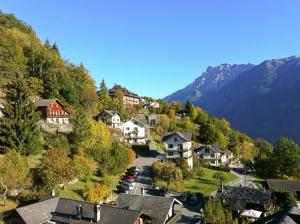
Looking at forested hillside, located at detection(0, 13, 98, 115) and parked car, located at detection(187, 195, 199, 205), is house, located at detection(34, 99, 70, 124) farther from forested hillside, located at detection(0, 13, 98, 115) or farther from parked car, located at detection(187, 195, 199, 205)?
parked car, located at detection(187, 195, 199, 205)

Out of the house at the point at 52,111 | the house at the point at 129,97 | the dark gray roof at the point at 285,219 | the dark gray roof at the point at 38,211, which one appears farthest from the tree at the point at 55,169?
the house at the point at 129,97

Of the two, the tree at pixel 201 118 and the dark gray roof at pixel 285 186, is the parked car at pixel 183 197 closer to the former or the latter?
the dark gray roof at pixel 285 186

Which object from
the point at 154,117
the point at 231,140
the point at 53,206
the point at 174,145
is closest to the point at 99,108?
the point at 154,117

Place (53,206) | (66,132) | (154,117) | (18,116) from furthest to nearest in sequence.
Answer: (154,117)
(66,132)
(18,116)
(53,206)

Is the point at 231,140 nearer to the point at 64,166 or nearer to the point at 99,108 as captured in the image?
the point at 99,108

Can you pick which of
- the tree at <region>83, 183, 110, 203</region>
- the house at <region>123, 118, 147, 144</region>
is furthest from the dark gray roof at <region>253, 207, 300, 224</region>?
the house at <region>123, 118, 147, 144</region>

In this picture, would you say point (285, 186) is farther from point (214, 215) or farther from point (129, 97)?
point (129, 97)

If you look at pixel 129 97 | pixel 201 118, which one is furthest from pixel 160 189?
pixel 129 97
